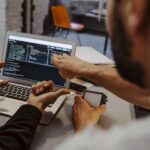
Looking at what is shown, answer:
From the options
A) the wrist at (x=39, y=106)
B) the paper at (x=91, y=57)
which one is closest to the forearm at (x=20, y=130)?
the wrist at (x=39, y=106)

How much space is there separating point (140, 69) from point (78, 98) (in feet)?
2.13

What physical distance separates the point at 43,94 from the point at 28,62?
0.19m

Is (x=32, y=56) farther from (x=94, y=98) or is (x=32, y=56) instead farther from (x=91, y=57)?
(x=91, y=57)

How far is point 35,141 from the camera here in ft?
2.77

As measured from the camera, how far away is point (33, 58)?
3.55 feet

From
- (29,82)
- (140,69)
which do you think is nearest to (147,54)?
(140,69)

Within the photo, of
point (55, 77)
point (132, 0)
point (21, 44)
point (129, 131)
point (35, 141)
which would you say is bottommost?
point (35, 141)

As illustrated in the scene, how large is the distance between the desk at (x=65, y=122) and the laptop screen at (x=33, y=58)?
14 centimetres

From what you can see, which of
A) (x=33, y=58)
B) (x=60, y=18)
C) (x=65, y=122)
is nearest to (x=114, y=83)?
(x=65, y=122)

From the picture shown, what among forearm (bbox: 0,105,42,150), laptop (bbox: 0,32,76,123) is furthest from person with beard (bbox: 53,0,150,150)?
laptop (bbox: 0,32,76,123)

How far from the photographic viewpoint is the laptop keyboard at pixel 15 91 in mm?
1048

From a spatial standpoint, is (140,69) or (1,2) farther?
(1,2)

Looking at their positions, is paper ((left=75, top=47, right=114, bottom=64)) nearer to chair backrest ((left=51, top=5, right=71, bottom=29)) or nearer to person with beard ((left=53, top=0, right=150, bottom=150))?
person with beard ((left=53, top=0, right=150, bottom=150))

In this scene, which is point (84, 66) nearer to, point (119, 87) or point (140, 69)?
point (119, 87)
